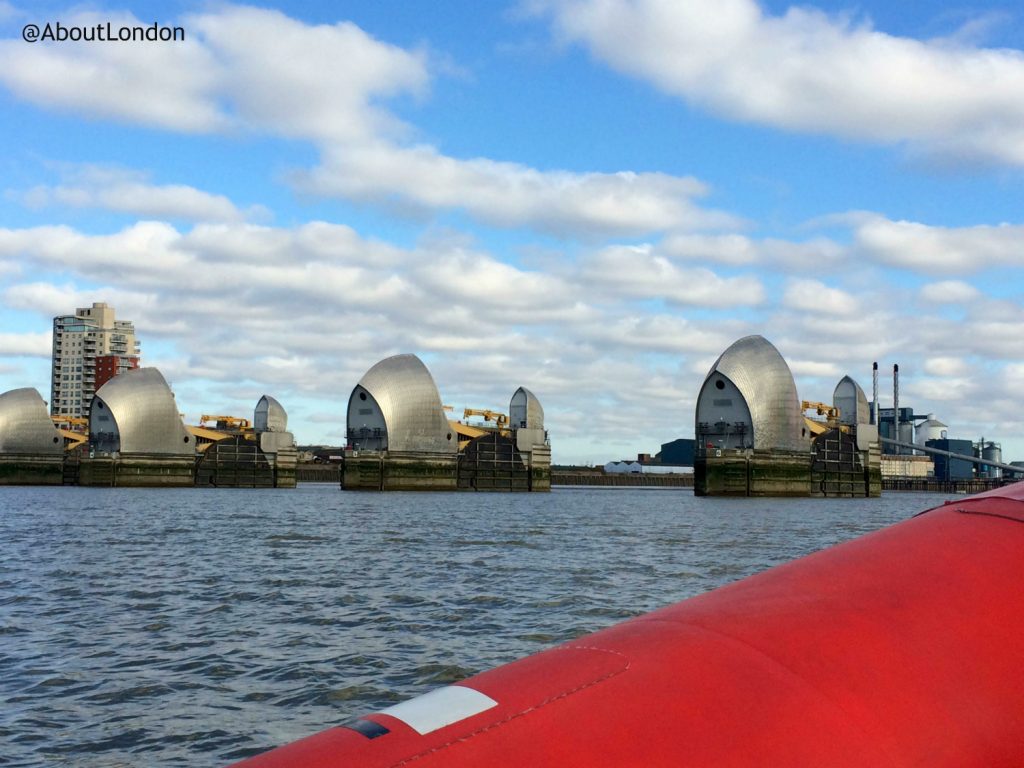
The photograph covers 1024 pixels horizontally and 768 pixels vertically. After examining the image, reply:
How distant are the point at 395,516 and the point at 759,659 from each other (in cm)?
4268

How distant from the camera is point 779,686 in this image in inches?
108

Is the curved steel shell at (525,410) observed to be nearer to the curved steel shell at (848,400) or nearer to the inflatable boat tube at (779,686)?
the curved steel shell at (848,400)

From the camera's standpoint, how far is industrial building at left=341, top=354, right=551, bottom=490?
91.4 meters

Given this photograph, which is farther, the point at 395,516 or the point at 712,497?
the point at 712,497

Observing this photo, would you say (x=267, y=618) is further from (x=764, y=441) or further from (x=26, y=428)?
(x=26, y=428)

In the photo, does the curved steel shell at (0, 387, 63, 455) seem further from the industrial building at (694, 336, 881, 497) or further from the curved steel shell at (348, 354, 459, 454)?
the industrial building at (694, 336, 881, 497)

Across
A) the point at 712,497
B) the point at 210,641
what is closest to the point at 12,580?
the point at 210,641

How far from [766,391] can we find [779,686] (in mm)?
90232

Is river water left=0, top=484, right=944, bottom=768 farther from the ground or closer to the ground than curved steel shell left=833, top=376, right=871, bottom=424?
closer to the ground

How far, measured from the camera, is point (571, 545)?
27406 mm

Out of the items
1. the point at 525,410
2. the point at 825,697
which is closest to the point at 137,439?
the point at 525,410

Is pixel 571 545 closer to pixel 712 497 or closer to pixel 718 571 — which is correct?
pixel 718 571

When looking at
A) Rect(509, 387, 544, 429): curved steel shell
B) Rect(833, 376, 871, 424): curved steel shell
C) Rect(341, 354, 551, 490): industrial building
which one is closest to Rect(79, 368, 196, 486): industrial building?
Rect(341, 354, 551, 490): industrial building

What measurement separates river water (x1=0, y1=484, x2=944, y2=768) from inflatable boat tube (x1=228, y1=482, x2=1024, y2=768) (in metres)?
5.59
